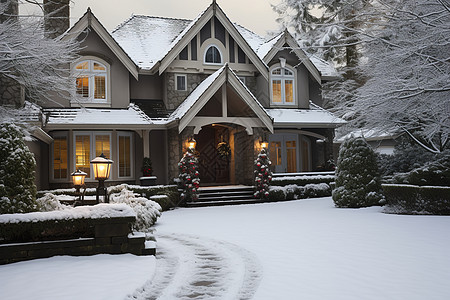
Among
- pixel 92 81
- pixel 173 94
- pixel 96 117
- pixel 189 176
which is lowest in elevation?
pixel 189 176

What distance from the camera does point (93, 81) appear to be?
17.3m

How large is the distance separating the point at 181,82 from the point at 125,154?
417 cm

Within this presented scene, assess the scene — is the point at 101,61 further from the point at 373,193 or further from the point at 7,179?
the point at 373,193

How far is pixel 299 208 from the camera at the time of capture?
547 inches

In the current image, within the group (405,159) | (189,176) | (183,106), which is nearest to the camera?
(405,159)

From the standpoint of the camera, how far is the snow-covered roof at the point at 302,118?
60.0ft

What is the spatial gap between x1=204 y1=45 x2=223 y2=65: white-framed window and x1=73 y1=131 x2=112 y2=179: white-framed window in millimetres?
5909

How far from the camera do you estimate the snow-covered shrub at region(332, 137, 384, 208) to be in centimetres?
1319

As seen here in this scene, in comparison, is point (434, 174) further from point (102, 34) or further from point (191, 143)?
point (102, 34)

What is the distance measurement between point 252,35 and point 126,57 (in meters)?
9.48

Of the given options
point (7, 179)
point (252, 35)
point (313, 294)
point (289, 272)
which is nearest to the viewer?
point (313, 294)

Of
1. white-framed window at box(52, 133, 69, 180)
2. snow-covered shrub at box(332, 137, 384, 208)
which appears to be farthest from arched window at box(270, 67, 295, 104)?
white-framed window at box(52, 133, 69, 180)

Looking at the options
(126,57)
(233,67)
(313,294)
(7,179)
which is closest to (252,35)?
(233,67)

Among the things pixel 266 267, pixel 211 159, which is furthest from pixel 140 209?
pixel 211 159
